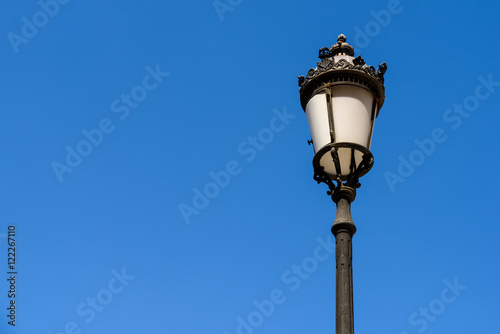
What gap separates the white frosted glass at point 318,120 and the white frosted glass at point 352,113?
0.08 meters

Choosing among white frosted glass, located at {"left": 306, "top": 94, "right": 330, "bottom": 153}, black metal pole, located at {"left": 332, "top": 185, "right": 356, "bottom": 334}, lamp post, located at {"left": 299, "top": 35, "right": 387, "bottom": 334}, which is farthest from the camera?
white frosted glass, located at {"left": 306, "top": 94, "right": 330, "bottom": 153}

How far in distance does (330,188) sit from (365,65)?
1.15 m

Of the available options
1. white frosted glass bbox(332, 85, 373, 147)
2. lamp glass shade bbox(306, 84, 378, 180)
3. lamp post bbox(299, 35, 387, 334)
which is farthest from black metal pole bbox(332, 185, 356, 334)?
white frosted glass bbox(332, 85, 373, 147)

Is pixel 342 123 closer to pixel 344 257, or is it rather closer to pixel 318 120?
pixel 318 120

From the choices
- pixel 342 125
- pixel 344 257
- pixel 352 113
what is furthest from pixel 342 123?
pixel 344 257

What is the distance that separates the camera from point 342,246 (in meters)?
5.88

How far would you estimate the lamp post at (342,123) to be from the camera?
610 cm

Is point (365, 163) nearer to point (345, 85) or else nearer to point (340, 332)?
point (345, 85)

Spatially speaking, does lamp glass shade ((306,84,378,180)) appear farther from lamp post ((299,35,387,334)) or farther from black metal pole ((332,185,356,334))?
black metal pole ((332,185,356,334))

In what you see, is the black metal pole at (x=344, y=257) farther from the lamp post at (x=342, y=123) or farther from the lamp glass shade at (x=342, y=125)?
the lamp glass shade at (x=342, y=125)

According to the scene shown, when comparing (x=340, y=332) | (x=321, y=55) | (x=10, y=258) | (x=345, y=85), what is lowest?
(x=340, y=332)

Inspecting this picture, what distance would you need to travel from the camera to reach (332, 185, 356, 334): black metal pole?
5.49 meters

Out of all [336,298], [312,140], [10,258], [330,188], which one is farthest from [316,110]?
[10,258]

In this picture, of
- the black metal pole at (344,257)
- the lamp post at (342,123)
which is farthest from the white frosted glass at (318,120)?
the black metal pole at (344,257)
